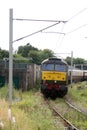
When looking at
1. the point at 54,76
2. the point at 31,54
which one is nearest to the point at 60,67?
the point at 54,76

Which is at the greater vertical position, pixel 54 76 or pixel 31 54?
pixel 31 54

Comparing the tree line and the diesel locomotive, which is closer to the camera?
the diesel locomotive

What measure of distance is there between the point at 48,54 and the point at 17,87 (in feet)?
165

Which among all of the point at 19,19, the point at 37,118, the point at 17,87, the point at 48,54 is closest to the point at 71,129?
the point at 37,118

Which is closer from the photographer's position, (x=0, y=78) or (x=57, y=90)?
(x=57, y=90)

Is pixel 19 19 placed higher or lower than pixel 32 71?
higher

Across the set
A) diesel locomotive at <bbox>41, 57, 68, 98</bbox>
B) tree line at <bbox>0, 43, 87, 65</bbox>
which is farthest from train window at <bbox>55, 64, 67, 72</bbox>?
tree line at <bbox>0, 43, 87, 65</bbox>

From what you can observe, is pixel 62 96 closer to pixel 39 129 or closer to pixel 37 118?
pixel 37 118

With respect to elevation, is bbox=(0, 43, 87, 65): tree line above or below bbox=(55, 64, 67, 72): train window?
above

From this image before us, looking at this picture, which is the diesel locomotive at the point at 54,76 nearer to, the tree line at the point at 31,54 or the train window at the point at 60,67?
the train window at the point at 60,67

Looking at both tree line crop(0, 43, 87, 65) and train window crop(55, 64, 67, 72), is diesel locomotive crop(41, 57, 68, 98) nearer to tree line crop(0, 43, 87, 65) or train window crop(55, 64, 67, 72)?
train window crop(55, 64, 67, 72)

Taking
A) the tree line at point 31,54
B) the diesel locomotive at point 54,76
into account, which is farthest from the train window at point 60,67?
the tree line at point 31,54

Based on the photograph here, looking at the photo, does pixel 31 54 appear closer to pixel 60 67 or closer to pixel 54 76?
pixel 60 67

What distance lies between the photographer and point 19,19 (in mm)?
22359
